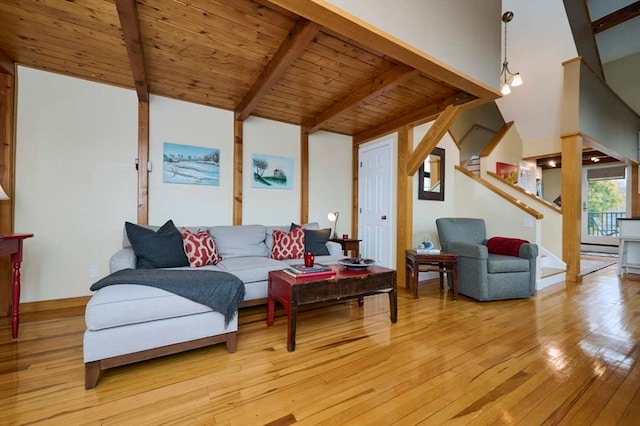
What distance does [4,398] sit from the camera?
4.74 ft

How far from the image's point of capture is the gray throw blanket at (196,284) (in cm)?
180

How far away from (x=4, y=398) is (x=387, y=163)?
13.1 feet

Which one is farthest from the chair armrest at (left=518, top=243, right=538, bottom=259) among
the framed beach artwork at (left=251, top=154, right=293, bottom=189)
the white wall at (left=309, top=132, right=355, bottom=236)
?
the framed beach artwork at (left=251, top=154, right=293, bottom=189)

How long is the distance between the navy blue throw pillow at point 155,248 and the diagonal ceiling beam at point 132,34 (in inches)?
53.0

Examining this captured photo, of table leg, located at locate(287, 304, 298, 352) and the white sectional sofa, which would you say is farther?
table leg, located at locate(287, 304, 298, 352)

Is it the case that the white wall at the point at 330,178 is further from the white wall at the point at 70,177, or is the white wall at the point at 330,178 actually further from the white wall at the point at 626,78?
the white wall at the point at 626,78

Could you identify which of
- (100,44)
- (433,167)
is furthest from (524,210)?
(100,44)

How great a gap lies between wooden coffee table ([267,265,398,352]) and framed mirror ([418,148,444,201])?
2276mm

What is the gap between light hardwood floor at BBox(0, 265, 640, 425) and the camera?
136 cm

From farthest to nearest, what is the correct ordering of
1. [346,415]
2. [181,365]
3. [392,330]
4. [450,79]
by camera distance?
[450,79]
[392,330]
[181,365]
[346,415]

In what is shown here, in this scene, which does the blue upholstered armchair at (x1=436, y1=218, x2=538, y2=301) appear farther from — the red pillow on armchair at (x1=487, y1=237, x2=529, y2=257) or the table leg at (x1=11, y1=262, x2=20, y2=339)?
the table leg at (x1=11, y1=262, x2=20, y2=339)

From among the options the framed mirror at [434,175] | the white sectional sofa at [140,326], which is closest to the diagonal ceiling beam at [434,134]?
the framed mirror at [434,175]

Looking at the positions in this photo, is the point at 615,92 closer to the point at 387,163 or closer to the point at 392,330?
the point at 387,163

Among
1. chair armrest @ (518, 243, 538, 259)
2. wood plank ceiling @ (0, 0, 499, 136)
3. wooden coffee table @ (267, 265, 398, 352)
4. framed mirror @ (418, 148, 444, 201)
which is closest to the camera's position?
wood plank ceiling @ (0, 0, 499, 136)
